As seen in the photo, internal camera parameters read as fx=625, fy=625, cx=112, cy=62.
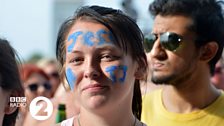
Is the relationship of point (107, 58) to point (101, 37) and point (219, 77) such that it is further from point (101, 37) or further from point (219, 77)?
point (219, 77)

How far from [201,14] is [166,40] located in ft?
1.11

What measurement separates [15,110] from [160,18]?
4.17 feet

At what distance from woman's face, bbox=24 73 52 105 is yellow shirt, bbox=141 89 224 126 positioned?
905 mm

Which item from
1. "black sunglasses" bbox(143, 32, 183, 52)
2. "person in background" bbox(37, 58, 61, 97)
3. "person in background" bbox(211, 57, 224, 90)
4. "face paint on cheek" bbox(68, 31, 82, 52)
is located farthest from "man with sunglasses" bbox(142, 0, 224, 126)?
"person in background" bbox(37, 58, 61, 97)

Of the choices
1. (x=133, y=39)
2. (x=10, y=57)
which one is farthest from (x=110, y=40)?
(x=10, y=57)

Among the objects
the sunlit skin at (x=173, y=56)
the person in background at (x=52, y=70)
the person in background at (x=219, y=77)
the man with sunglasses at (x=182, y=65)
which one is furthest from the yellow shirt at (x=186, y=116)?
the person in background at (x=52, y=70)

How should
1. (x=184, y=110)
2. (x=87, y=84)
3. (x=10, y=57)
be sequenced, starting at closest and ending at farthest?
(x=87, y=84)
(x=10, y=57)
(x=184, y=110)

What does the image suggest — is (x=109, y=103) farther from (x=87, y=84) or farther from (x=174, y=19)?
(x=174, y=19)

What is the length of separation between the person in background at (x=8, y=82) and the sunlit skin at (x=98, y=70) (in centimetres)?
35

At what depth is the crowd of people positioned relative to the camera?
2367 millimetres

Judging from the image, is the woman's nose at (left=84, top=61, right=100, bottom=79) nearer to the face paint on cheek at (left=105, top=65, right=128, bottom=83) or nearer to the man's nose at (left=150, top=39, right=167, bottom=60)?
the face paint on cheek at (left=105, top=65, right=128, bottom=83)

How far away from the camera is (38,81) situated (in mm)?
4930

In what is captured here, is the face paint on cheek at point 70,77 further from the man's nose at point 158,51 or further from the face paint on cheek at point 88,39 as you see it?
the man's nose at point 158,51

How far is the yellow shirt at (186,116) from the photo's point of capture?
3.41m
